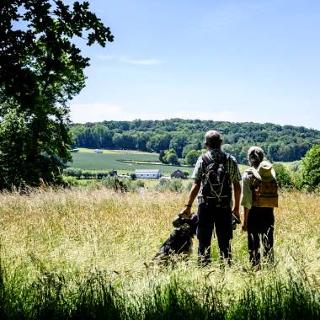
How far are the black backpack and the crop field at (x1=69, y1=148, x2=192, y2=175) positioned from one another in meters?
100

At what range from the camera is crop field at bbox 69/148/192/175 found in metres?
113

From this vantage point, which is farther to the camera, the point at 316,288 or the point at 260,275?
the point at 260,275

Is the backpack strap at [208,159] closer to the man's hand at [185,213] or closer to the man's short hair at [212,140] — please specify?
the man's short hair at [212,140]

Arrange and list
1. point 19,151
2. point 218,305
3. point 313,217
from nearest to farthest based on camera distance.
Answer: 1. point 218,305
2. point 313,217
3. point 19,151

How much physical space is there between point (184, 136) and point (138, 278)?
136 meters

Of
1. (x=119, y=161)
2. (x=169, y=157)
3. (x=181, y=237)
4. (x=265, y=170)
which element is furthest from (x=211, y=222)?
(x=169, y=157)

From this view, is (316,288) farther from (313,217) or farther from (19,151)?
(19,151)

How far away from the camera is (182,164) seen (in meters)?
131

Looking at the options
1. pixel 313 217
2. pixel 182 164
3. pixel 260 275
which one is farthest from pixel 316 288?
pixel 182 164

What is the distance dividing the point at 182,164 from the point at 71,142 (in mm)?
94396

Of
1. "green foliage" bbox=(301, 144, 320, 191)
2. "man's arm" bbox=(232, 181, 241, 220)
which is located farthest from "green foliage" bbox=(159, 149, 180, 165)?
"man's arm" bbox=(232, 181, 241, 220)

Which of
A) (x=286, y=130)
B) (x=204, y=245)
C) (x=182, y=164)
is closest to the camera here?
(x=204, y=245)

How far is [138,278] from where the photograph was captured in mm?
5281

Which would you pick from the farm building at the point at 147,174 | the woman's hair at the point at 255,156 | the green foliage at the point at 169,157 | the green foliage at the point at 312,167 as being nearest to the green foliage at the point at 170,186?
the woman's hair at the point at 255,156
